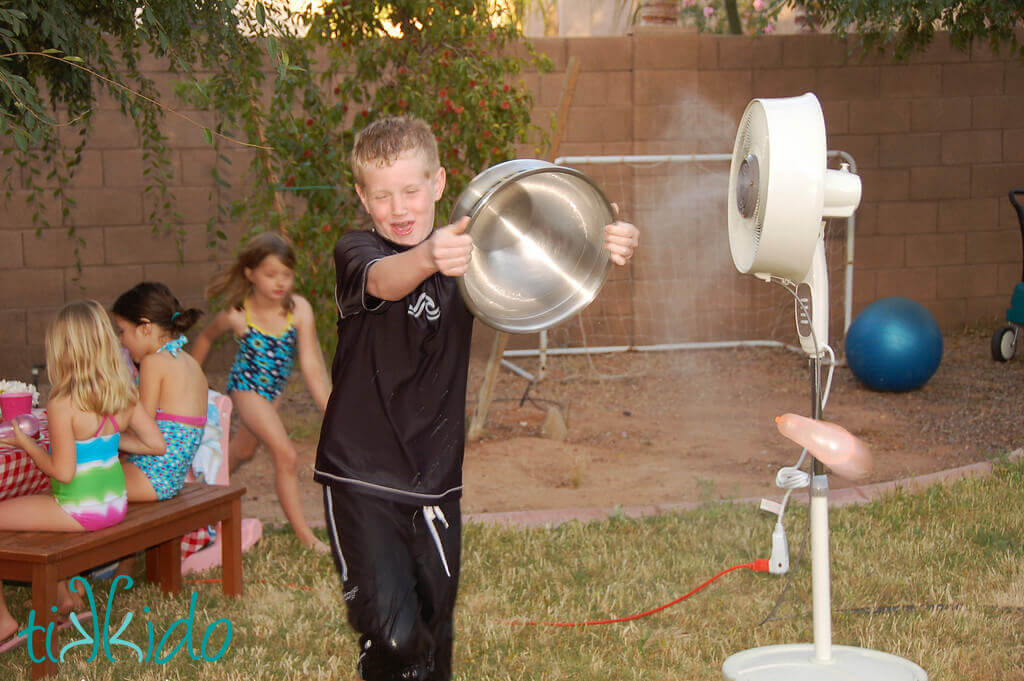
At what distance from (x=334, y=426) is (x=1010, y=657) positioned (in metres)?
2.17

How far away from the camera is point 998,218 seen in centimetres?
950

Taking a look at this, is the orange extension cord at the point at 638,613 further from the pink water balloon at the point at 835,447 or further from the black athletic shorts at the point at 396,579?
the pink water balloon at the point at 835,447

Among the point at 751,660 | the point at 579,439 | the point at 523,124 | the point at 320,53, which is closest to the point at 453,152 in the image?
the point at 523,124

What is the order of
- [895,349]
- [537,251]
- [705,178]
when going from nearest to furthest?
[537,251] → [895,349] → [705,178]

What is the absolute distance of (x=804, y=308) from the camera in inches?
112

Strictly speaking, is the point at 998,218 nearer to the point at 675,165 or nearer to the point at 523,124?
the point at 675,165

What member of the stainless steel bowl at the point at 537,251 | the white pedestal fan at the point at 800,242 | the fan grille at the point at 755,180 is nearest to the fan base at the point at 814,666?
the white pedestal fan at the point at 800,242

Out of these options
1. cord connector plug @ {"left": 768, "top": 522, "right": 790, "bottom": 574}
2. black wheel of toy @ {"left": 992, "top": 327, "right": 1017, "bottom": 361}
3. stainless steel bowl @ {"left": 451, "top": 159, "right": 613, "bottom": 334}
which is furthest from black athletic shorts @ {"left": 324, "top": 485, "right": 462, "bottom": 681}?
black wheel of toy @ {"left": 992, "top": 327, "right": 1017, "bottom": 361}

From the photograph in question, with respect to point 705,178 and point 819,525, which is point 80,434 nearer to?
point 819,525

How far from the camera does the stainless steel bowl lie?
2.21m

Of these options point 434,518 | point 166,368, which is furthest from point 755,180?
point 166,368

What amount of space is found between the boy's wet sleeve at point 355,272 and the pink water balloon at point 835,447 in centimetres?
108

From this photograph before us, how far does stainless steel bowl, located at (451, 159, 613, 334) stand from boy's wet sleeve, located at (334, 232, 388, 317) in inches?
12.2

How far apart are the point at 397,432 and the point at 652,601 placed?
1.59 m
